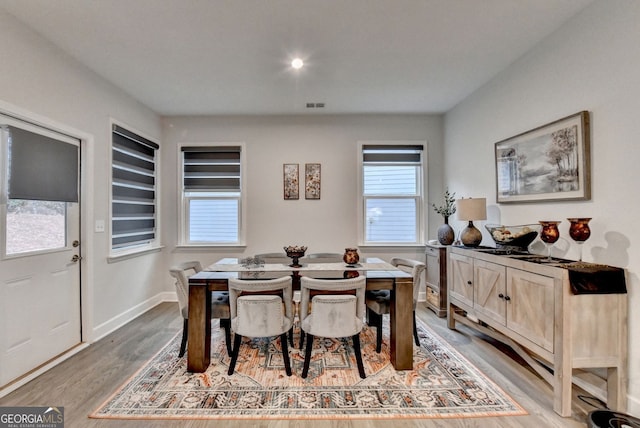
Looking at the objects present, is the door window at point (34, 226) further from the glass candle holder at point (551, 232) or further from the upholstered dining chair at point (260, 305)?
the glass candle holder at point (551, 232)

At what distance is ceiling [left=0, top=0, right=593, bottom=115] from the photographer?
6.91 ft

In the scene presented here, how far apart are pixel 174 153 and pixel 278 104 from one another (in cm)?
182

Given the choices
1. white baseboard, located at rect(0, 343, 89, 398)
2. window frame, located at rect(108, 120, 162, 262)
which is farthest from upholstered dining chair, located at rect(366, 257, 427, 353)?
window frame, located at rect(108, 120, 162, 262)

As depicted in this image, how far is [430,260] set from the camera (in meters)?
3.88

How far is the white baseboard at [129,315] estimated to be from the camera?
3.04m

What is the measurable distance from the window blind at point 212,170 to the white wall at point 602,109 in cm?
363

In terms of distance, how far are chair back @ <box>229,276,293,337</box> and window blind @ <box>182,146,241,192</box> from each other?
249 centimetres

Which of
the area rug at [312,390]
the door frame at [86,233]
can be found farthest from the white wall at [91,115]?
the area rug at [312,390]

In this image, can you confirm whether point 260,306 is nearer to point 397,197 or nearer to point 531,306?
point 531,306

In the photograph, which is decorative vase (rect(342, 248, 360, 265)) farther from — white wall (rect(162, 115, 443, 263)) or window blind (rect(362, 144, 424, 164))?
window blind (rect(362, 144, 424, 164))

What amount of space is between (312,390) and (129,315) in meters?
2.72

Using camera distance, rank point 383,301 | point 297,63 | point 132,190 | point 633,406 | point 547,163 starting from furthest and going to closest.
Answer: point 132,190
point 297,63
point 383,301
point 547,163
point 633,406

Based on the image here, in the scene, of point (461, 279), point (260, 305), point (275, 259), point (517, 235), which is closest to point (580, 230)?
point (517, 235)

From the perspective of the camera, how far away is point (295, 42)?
252cm
